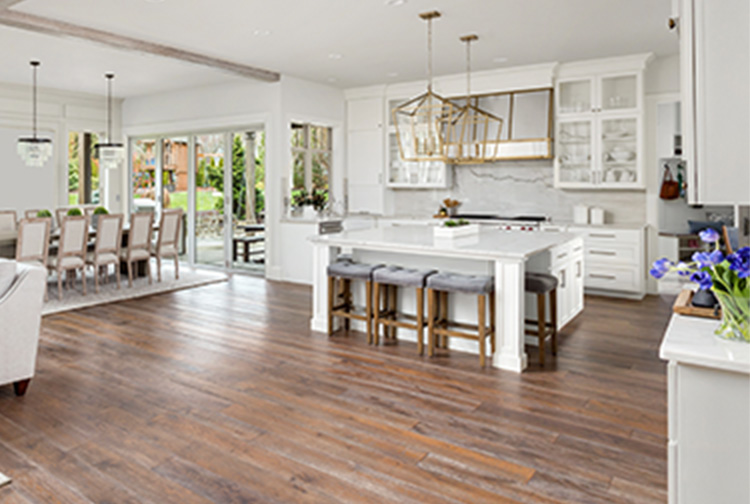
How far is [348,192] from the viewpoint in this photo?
8328mm

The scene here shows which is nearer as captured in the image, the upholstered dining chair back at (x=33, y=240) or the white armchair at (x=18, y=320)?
the white armchair at (x=18, y=320)

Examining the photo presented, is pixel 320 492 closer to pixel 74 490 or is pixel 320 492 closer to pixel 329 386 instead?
pixel 74 490

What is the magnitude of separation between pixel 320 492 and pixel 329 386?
4.02ft

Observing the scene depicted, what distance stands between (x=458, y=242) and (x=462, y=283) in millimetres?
448

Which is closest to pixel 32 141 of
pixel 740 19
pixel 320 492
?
pixel 320 492

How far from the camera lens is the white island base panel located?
1622 mm

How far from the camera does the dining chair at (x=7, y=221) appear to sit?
662cm

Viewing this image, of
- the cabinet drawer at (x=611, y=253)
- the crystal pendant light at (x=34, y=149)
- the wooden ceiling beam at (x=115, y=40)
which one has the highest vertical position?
the wooden ceiling beam at (x=115, y=40)

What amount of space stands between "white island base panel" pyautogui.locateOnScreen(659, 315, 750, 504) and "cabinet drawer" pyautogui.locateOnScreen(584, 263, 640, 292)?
470 centimetres

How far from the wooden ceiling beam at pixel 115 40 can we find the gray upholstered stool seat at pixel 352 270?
3.14m

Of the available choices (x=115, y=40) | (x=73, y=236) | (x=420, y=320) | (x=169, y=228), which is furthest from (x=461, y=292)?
(x=169, y=228)

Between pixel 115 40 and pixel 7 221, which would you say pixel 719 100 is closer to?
pixel 115 40

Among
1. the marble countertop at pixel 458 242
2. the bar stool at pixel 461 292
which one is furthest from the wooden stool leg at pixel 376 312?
the bar stool at pixel 461 292

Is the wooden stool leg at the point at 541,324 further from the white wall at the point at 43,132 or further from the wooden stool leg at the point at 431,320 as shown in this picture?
the white wall at the point at 43,132
